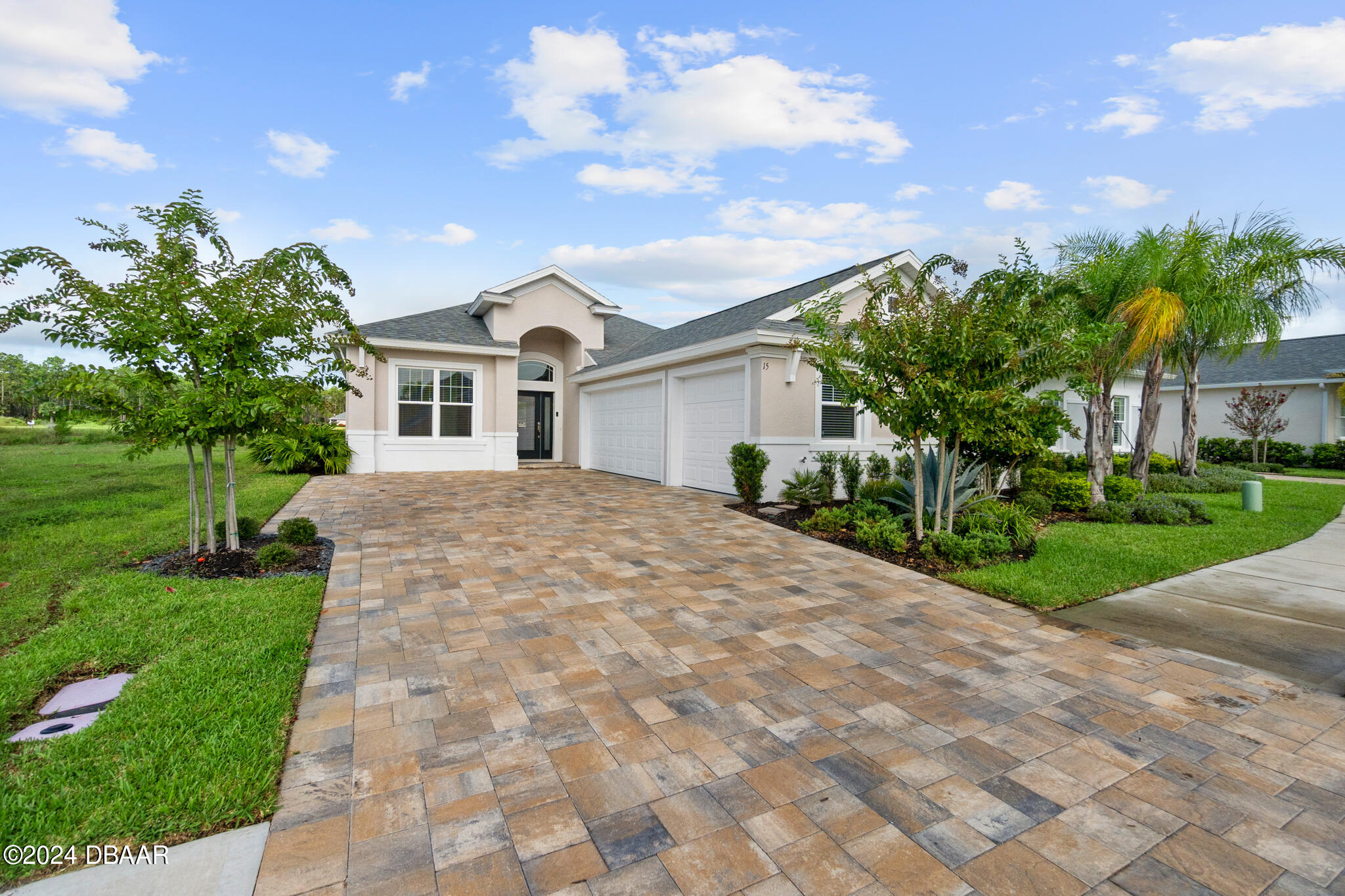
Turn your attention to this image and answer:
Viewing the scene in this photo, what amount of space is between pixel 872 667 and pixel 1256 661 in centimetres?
255

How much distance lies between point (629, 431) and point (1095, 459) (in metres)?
9.39

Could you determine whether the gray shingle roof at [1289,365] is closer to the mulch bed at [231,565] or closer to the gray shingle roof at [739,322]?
the gray shingle roof at [739,322]

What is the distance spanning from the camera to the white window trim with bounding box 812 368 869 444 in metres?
10.2

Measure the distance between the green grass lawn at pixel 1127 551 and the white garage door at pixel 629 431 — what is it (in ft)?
25.0

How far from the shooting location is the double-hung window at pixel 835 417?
34.0 feet

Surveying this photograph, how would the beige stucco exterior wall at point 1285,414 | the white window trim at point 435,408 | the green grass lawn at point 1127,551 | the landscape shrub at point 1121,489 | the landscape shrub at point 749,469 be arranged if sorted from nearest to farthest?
the green grass lawn at point 1127,551
the landscape shrub at point 749,469
the landscape shrub at point 1121,489
the white window trim at point 435,408
the beige stucco exterior wall at point 1285,414

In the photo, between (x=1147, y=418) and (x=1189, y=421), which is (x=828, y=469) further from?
(x=1189, y=421)

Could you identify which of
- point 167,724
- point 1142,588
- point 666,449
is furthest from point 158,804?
point 666,449

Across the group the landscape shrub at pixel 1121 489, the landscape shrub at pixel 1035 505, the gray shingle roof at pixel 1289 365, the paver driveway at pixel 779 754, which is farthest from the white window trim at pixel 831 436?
the gray shingle roof at pixel 1289 365

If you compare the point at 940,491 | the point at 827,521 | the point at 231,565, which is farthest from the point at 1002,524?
the point at 231,565

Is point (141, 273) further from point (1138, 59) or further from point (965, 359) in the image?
point (1138, 59)

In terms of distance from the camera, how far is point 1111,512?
8891 millimetres

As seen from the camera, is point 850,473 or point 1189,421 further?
point 1189,421

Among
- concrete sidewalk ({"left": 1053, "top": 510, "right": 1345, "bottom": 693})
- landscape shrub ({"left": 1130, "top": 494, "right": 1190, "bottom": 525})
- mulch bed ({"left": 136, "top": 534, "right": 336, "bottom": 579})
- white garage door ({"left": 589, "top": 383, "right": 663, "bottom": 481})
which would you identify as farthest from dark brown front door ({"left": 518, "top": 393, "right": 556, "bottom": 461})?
concrete sidewalk ({"left": 1053, "top": 510, "right": 1345, "bottom": 693})
